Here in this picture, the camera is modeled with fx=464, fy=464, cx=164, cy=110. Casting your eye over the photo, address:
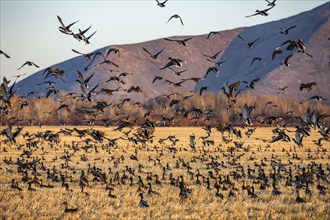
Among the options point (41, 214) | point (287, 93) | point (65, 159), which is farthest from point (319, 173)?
point (287, 93)

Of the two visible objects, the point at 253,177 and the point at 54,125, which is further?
the point at 54,125

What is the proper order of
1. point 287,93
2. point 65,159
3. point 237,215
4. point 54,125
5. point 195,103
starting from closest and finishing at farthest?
point 237,215 → point 65,159 → point 54,125 → point 195,103 → point 287,93

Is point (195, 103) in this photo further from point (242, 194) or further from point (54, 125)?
point (242, 194)

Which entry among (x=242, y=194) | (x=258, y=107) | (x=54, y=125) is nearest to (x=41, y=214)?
(x=242, y=194)

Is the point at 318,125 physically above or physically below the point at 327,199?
above

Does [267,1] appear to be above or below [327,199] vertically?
above

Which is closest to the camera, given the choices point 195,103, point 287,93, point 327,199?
point 327,199

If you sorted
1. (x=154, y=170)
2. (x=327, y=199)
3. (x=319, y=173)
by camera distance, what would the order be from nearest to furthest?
(x=327, y=199), (x=319, y=173), (x=154, y=170)

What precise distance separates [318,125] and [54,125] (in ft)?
265

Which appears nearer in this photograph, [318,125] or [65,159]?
[318,125]

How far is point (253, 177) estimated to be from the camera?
71.4 feet

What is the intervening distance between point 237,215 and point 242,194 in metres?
3.36

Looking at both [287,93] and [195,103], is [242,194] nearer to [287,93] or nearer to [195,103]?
[195,103]

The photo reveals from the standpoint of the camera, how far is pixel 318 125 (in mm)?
14953
